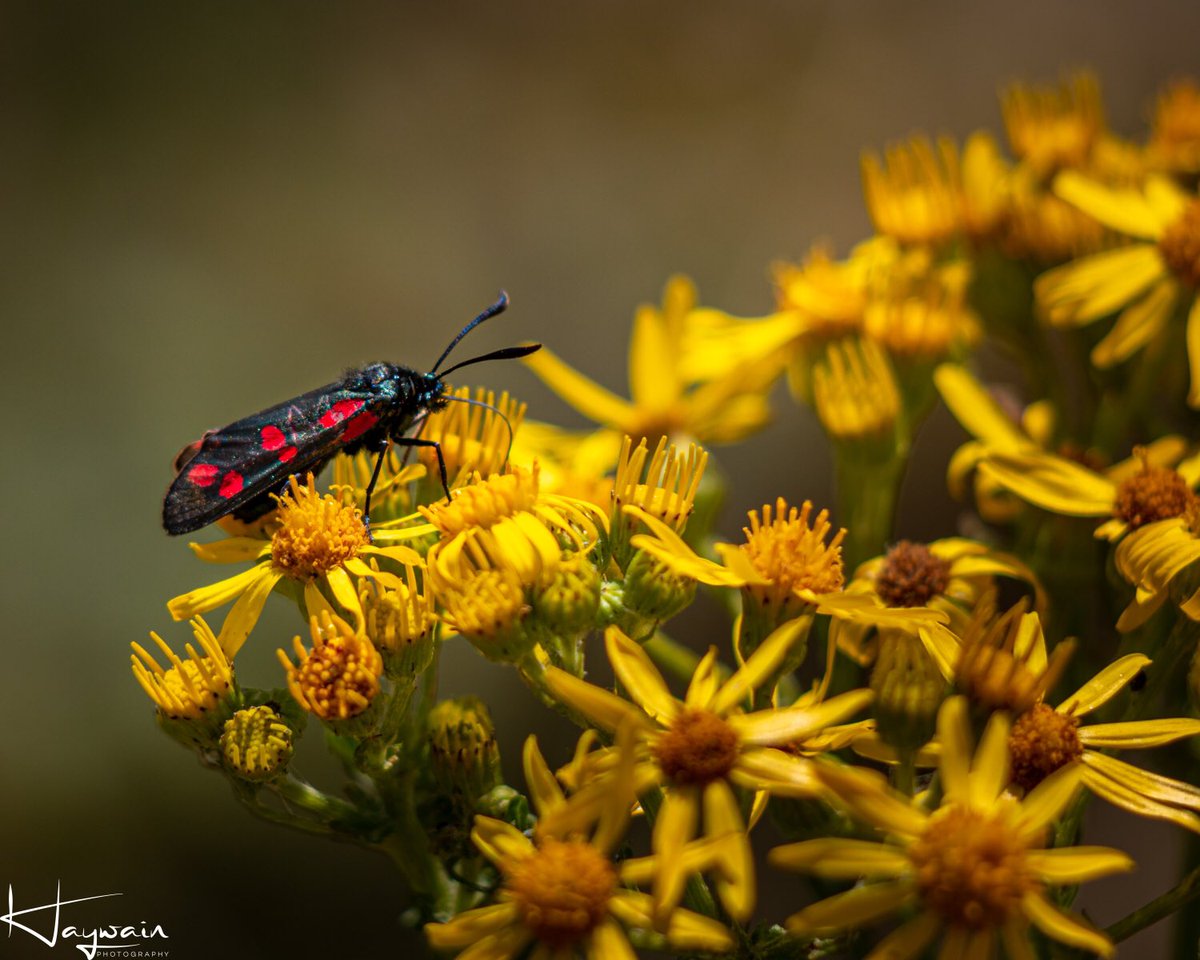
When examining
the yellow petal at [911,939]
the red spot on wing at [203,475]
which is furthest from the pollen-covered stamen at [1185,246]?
the red spot on wing at [203,475]

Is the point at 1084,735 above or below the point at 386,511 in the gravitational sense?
below

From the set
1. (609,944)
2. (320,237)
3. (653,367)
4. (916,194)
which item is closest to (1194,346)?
(916,194)

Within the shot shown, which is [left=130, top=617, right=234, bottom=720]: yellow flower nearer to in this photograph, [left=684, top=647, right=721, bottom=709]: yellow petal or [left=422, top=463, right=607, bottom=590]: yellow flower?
[left=422, top=463, right=607, bottom=590]: yellow flower

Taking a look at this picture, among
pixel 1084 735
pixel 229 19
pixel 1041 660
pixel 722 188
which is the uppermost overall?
pixel 229 19

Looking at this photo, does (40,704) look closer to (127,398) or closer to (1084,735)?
(127,398)

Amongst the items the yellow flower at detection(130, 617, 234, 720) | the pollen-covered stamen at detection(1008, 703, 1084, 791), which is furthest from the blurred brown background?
the pollen-covered stamen at detection(1008, 703, 1084, 791)

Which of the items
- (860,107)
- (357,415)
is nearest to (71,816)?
(357,415)
